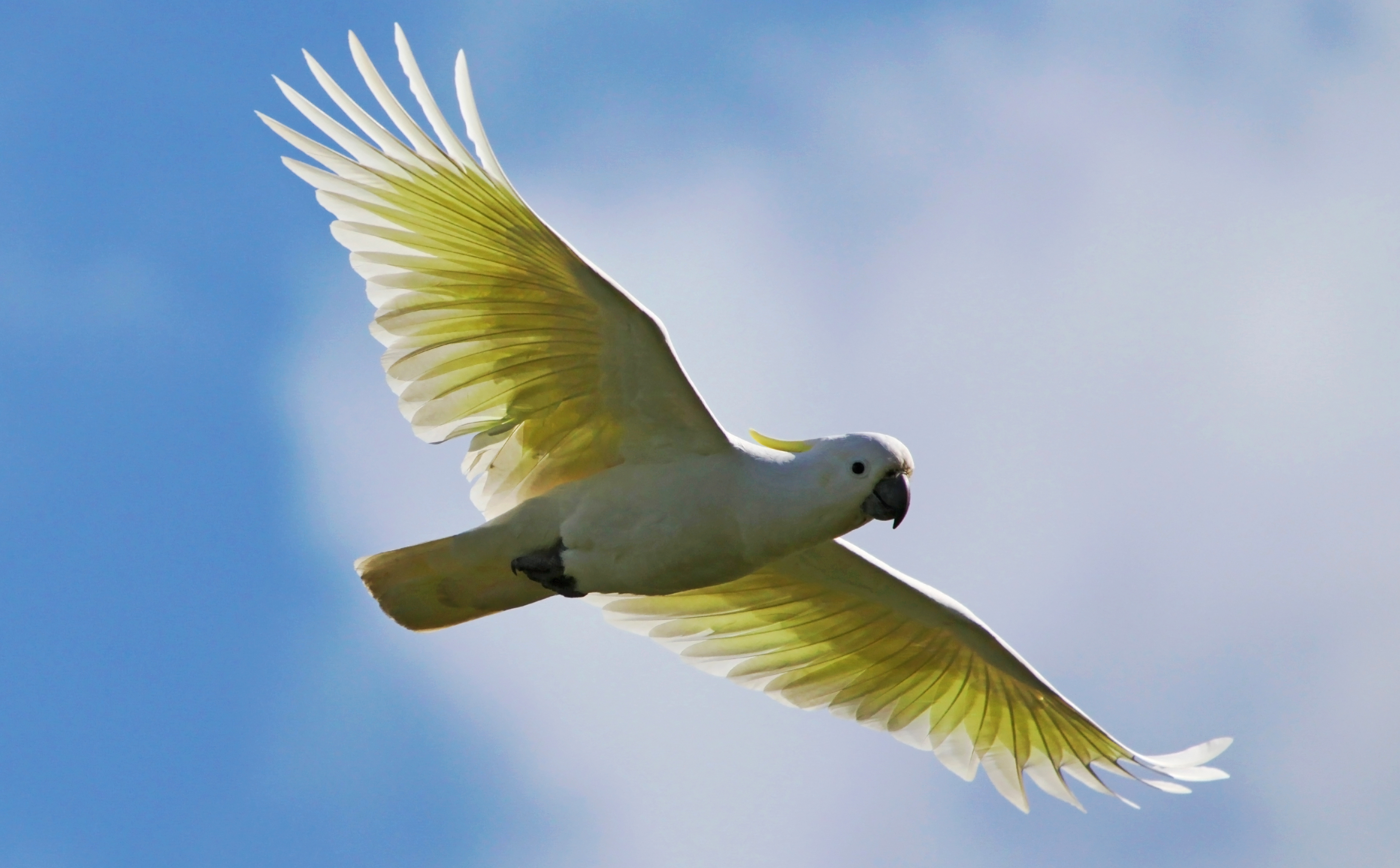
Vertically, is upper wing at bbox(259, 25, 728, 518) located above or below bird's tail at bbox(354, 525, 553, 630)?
above

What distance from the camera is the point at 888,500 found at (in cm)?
599

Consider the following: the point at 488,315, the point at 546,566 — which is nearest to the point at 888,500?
the point at 546,566

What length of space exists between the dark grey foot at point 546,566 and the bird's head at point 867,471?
1035 mm

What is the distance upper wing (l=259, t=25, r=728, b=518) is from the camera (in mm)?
5590

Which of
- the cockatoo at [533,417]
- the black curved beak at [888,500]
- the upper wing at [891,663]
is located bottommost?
the upper wing at [891,663]

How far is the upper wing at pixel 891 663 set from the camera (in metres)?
6.83

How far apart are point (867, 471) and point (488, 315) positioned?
5.25 feet

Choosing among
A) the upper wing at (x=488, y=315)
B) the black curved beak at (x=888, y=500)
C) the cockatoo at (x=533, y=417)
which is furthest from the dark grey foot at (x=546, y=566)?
the black curved beak at (x=888, y=500)

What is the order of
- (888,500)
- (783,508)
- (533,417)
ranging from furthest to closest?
(533,417) → (888,500) → (783,508)

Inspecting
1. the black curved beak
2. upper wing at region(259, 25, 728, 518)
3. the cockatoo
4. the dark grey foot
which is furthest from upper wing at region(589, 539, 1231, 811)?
upper wing at region(259, 25, 728, 518)

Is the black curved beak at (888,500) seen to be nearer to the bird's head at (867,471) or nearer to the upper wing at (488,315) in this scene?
the bird's head at (867,471)

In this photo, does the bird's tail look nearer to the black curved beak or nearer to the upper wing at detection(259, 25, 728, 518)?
the upper wing at detection(259, 25, 728, 518)

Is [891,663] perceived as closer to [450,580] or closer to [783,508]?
[783,508]

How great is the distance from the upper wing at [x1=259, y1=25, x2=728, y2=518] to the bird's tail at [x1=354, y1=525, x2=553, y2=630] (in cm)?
38
